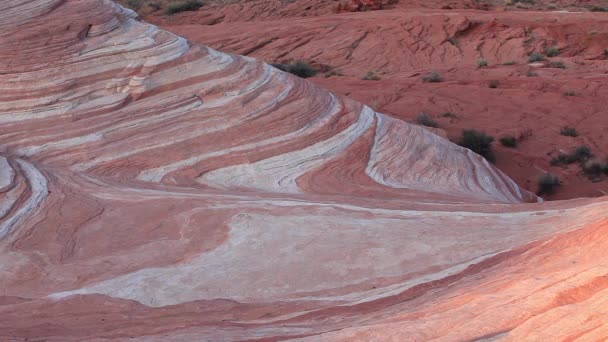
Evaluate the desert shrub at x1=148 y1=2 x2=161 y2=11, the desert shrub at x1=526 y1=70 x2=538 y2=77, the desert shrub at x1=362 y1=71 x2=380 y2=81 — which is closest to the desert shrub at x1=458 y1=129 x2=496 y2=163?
the desert shrub at x1=362 y1=71 x2=380 y2=81

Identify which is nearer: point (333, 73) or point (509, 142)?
point (509, 142)

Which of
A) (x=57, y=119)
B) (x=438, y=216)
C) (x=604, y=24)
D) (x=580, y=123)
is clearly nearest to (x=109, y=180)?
(x=57, y=119)

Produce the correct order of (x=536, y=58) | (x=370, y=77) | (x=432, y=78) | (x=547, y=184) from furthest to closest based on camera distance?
(x=536, y=58), (x=370, y=77), (x=432, y=78), (x=547, y=184)

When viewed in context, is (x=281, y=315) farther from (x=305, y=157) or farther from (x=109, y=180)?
(x=305, y=157)

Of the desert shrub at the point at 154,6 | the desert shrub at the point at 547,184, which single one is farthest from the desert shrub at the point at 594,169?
the desert shrub at the point at 154,6

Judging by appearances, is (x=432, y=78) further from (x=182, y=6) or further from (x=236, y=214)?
(x=182, y=6)

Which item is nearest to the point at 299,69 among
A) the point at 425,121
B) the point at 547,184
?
the point at 425,121

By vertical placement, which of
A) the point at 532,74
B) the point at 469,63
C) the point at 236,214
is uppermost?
the point at 236,214
